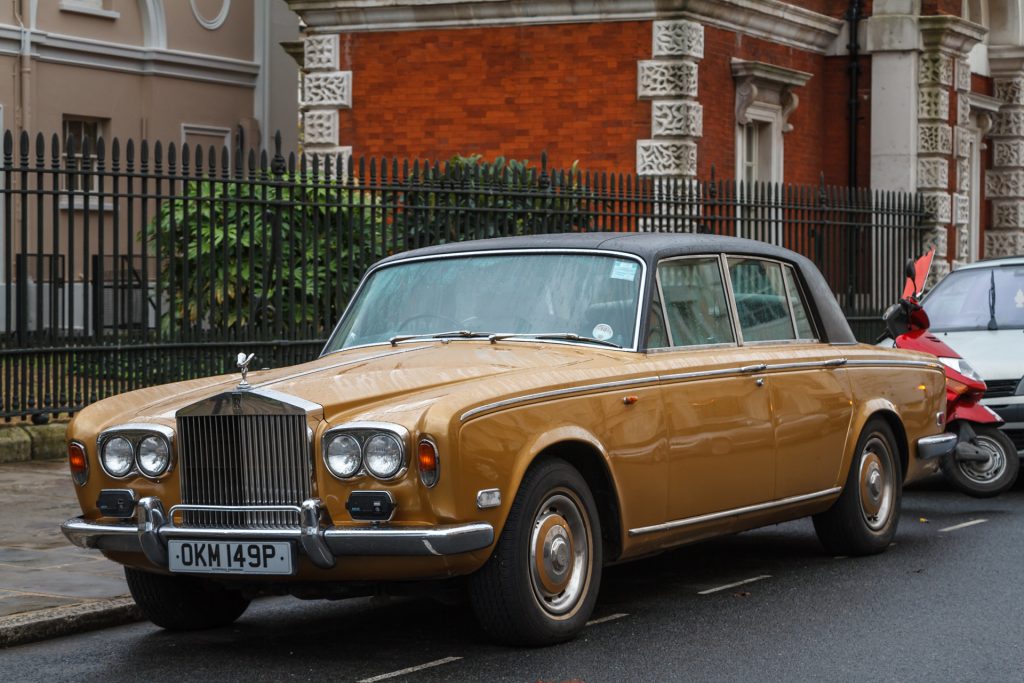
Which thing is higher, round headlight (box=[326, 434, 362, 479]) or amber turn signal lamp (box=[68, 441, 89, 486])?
round headlight (box=[326, 434, 362, 479])

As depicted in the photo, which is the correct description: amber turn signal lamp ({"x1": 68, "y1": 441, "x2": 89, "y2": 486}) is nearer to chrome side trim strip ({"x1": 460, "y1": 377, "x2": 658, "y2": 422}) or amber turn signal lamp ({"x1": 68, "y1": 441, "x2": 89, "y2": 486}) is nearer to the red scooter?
chrome side trim strip ({"x1": 460, "y1": 377, "x2": 658, "y2": 422})

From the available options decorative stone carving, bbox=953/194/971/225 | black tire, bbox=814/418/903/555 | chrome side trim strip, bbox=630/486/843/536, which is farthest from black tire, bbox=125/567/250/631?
decorative stone carving, bbox=953/194/971/225

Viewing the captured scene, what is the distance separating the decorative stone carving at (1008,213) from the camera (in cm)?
2936

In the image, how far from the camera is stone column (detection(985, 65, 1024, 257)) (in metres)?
29.1

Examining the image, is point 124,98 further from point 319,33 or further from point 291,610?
point 291,610

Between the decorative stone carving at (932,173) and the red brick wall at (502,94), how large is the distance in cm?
588

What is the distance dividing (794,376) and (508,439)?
7.90 feet

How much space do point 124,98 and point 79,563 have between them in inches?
743

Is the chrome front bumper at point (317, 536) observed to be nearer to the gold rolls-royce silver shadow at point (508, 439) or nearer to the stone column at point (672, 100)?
the gold rolls-royce silver shadow at point (508, 439)

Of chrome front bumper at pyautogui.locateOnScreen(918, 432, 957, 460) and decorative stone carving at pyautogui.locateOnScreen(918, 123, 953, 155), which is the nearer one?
chrome front bumper at pyautogui.locateOnScreen(918, 432, 957, 460)

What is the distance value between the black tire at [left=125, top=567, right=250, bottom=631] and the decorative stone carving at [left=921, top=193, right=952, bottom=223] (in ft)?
58.0

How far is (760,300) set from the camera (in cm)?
874

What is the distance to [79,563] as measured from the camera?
8.77 metres

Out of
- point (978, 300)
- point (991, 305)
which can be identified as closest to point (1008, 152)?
point (978, 300)
